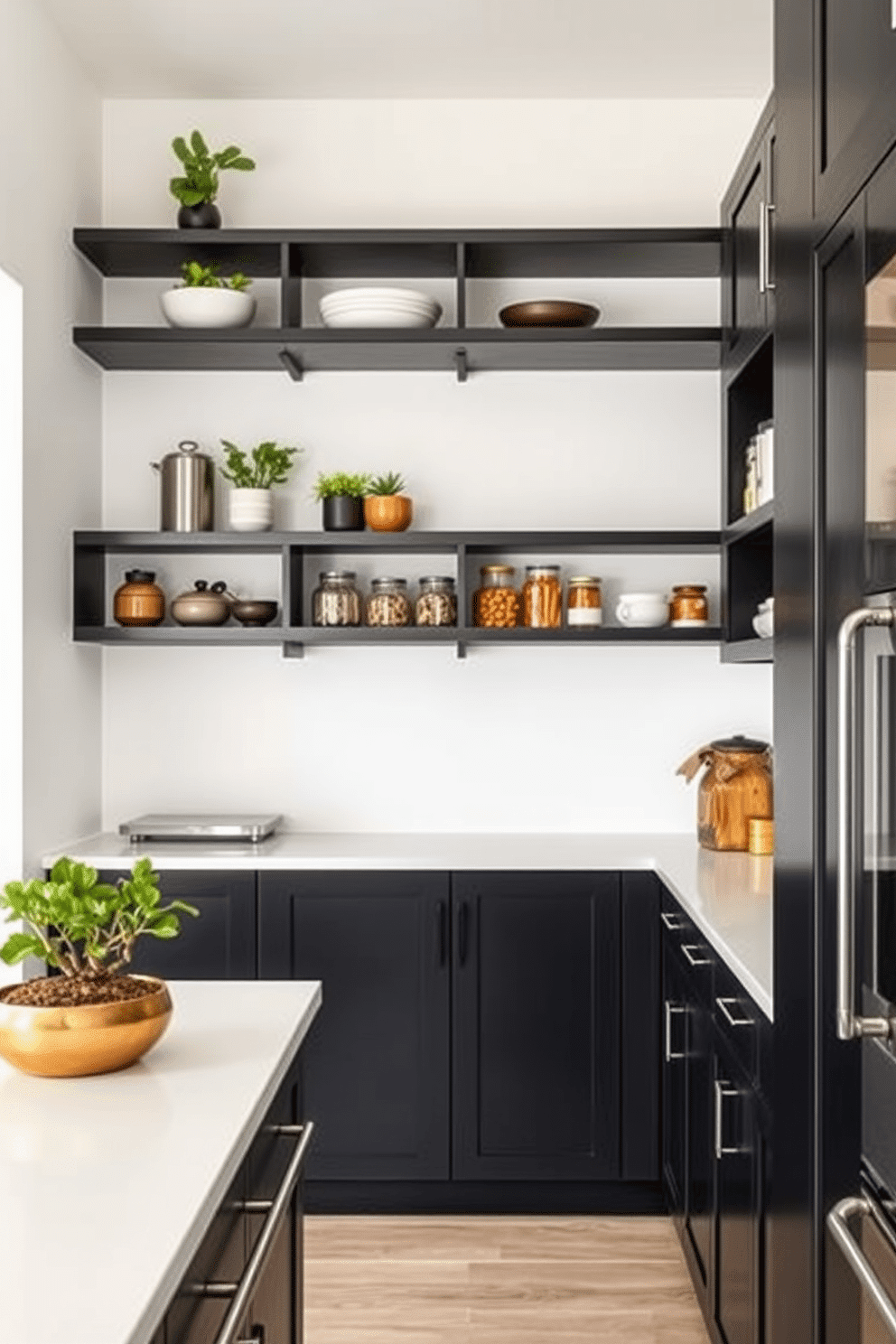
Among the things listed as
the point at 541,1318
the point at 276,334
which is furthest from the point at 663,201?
the point at 541,1318

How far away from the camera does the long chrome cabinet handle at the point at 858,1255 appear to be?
4.11 feet

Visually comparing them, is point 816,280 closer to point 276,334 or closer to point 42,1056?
point 42,1056

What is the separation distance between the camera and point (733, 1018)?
2.49 m

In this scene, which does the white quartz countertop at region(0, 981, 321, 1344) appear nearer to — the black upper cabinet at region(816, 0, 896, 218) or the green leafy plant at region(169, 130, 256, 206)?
the black upper cabinet at region(816, 0, 896, 218)

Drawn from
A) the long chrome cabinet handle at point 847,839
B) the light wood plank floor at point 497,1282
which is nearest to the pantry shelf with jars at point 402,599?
the light wood plank floor at point 497,1282

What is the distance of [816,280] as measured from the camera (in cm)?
159

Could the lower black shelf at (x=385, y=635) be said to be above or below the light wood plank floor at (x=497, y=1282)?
above

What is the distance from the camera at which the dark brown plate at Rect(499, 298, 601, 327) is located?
3.71 metres

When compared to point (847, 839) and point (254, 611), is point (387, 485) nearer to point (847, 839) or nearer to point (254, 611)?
point (254, 611)

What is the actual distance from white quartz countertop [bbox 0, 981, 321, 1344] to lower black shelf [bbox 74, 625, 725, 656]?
75.7 inches

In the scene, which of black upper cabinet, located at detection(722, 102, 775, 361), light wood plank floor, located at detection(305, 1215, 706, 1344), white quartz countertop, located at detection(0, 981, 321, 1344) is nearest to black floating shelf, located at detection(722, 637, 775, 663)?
black upper cabinet, located at detection(722, 102, 775, 361)

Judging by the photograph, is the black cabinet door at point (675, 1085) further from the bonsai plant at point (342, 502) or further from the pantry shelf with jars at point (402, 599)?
the bonsai plant at point (342, 502)

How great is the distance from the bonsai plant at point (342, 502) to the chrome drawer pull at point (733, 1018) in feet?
5.71

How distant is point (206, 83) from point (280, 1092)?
120 inches
